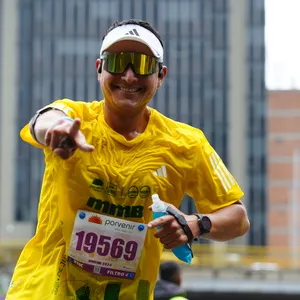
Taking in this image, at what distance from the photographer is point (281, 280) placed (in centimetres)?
3944

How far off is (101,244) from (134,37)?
0.96 metres

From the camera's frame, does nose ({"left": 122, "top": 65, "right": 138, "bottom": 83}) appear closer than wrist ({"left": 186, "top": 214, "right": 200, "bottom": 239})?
No

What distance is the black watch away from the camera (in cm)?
481

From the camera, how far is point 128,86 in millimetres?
4922

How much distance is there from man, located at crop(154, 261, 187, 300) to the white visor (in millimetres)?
5531

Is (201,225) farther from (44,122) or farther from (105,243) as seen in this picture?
(44,122)

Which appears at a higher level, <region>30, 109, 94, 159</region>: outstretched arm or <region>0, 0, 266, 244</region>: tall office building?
<region>0, 0, 266, 244</region>: tall office building

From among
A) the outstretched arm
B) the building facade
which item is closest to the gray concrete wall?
the building facade

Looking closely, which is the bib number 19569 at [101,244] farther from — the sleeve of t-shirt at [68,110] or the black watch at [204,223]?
the sleeve of t-shirt at [68,110]

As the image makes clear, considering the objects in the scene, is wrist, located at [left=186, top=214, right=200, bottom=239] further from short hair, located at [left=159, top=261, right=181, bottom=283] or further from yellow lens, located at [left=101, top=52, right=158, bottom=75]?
short hair, located at [left=159, top=261, right=181, bottom=283]

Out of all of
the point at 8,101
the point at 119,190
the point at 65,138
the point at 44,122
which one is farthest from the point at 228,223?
the point at 8,101

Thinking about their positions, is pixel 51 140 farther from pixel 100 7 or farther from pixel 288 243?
pixel 288 243

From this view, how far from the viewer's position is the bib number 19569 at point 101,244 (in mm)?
4965

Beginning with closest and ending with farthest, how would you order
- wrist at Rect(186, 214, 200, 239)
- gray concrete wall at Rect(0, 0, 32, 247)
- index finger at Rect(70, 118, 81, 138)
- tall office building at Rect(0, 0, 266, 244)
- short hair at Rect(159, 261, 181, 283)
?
1. index finger at Rect(70, 118, 81, 138)
2. wrist at Rect(186, 214, 200, 239)
3. short hair at Rect(159, 261, 181, 283)
4. gray concrete wall at Rect(0, 0, 32, 247)
5. tall office building at Rect(0, 0, 266, 244)
